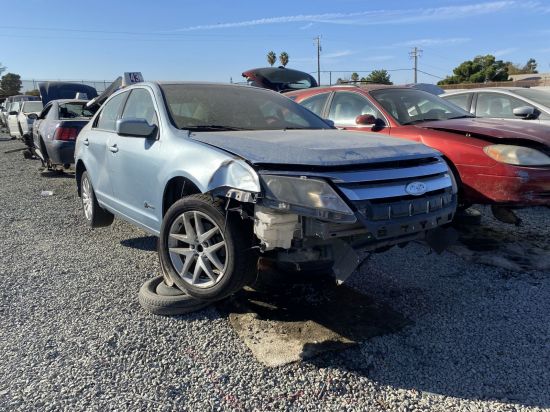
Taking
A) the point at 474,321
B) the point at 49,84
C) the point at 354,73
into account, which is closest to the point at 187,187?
the point at 474,321

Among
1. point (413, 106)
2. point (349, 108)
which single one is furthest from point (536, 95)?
point (349, 108)

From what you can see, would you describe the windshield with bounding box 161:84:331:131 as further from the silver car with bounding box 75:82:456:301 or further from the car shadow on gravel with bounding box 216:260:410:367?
the car shadow on gravel with bounding box 216:260:410:367

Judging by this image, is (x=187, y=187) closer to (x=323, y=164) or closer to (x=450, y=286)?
(x=323, y=164)

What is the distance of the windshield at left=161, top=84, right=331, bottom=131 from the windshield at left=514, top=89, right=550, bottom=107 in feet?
15.0

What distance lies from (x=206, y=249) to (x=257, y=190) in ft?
2.13

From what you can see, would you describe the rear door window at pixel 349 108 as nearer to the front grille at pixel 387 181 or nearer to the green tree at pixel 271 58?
the front grille at pixel 387 181

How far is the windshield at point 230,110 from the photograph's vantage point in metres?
3.98

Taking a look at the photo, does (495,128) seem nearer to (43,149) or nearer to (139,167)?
(139,167)

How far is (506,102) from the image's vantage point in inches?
302

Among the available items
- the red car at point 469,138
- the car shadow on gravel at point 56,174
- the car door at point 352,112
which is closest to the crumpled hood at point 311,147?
the red car at point 469,138

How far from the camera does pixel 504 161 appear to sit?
177 inches

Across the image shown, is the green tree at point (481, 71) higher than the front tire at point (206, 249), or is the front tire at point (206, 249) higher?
the green tree at point (481, 71)

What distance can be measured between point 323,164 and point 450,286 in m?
1.89

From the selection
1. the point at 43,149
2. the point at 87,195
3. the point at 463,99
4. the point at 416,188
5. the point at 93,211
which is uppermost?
the point at 463,99
